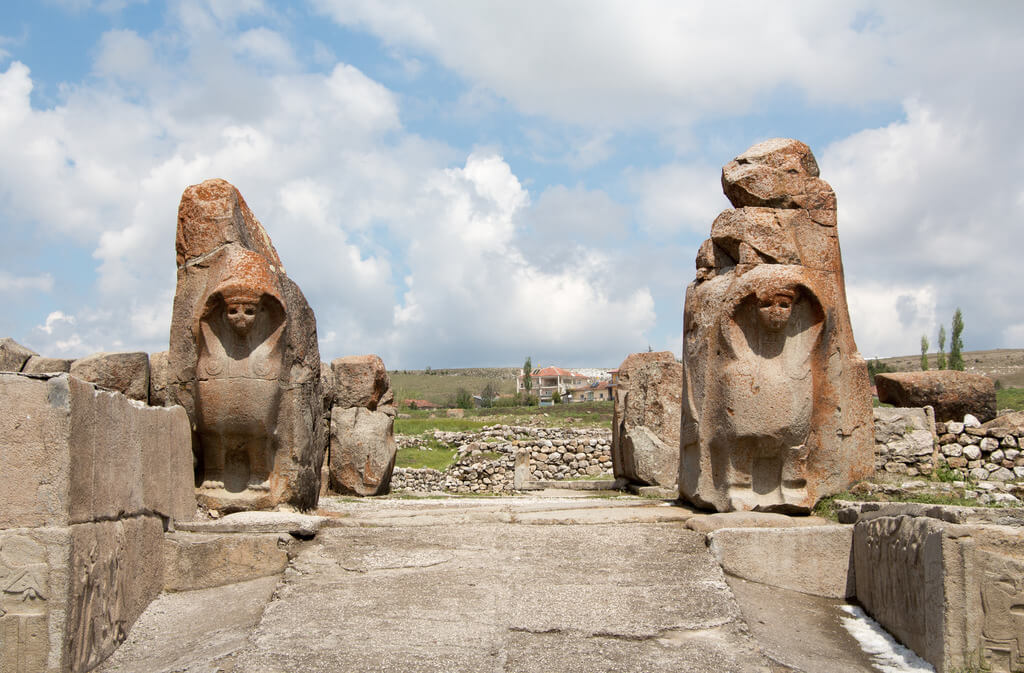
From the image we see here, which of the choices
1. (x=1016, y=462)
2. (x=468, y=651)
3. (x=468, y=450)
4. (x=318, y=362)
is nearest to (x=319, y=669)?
(x=468, y=651)

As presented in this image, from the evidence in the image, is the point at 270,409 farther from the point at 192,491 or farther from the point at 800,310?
the point at 800,310

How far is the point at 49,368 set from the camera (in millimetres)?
7453

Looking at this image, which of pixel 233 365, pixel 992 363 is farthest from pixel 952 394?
pixel 992 363

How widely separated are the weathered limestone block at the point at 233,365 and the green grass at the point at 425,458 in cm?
1307

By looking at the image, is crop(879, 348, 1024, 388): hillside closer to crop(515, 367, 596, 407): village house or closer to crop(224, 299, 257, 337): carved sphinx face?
crop(515, 367, 596, 407): village house

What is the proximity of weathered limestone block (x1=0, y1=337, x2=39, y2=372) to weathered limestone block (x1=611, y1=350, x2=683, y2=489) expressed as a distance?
22.7ft

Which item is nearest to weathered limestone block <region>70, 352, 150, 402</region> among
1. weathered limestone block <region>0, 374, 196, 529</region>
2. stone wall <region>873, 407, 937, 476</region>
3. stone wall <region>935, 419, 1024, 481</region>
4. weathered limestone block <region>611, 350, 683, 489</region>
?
weathered limestone block <region>0, 374, 196, 529</region>

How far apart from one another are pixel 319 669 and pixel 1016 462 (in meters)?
8.72

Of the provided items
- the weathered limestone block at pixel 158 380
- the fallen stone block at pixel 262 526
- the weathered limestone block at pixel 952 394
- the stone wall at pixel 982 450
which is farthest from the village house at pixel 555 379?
the fallen stone block at pixel 262 526

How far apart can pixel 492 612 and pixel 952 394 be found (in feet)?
27.1

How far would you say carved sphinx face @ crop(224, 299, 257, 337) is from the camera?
6.74 meters

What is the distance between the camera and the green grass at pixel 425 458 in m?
20.8

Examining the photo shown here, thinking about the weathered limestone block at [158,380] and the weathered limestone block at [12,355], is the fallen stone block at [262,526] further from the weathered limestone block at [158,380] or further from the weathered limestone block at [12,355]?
the weathered limestone block at [12,355]

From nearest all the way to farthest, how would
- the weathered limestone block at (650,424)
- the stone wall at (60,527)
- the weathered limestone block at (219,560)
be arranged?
the stone wall at (60,527)
the weathered limestone block at (219,560)
the weathered limestone block at (650,424)
